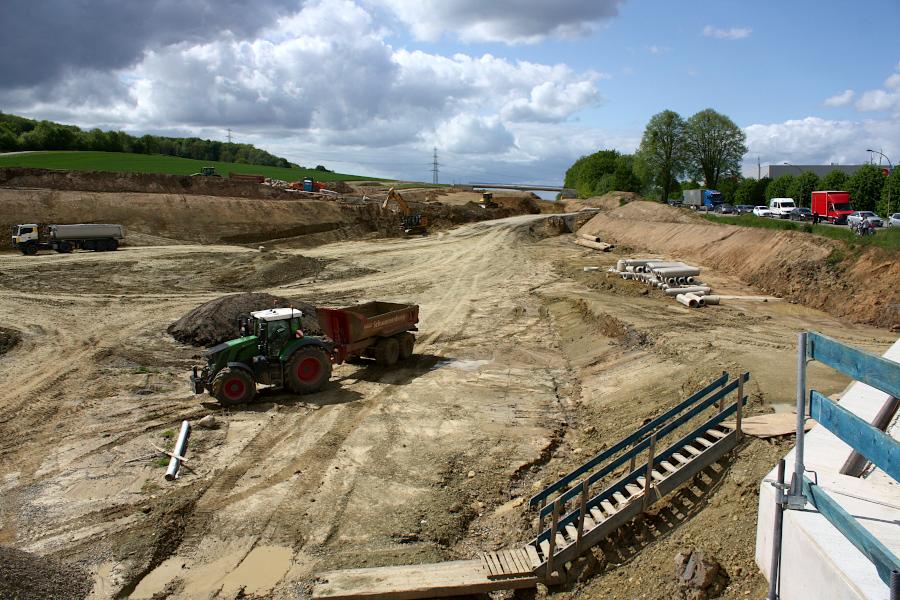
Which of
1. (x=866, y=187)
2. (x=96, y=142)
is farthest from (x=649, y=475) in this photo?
(x=96, y=142)

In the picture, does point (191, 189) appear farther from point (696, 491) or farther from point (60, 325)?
point (696, 491)

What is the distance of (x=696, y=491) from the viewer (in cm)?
859

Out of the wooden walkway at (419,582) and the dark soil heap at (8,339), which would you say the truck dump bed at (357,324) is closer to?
the wooden walkway at (419,582)

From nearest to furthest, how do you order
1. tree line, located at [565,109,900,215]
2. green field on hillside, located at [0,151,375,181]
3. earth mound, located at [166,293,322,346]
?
earth mound, located at [166,293,322,346] → green field on hillside, located at [0,151,375,181] → tree line, located at [565,109,900,215]

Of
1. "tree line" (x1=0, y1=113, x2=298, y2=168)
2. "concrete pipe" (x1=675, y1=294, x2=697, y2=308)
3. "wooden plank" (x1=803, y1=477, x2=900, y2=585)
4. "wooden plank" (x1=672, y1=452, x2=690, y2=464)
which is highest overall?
"tree line" (x1=0, y1=113, x2=298, y2=168)

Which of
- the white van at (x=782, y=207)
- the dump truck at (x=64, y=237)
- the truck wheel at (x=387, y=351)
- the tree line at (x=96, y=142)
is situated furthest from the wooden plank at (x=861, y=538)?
the tree line at (x=96, y=142)

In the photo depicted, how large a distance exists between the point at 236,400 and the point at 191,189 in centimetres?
4494

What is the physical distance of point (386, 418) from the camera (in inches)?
564

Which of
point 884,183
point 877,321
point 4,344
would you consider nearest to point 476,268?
point 877,321

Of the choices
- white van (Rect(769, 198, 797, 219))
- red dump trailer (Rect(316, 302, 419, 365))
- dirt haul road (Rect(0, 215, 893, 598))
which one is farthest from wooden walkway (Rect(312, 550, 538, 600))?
white van (Rect(769, 198, 797, 219))

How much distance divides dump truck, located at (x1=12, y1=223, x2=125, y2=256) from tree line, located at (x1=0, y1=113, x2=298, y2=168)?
198 ft

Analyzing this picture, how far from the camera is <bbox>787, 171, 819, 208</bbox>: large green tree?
62.2 m

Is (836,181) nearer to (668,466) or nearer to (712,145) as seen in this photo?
(712,145)

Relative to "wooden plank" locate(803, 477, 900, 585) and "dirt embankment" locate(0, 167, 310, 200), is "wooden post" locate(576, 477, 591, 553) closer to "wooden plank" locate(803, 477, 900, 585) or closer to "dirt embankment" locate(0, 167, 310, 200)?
"wooden plank" locate(803, 477, 900, 585)
